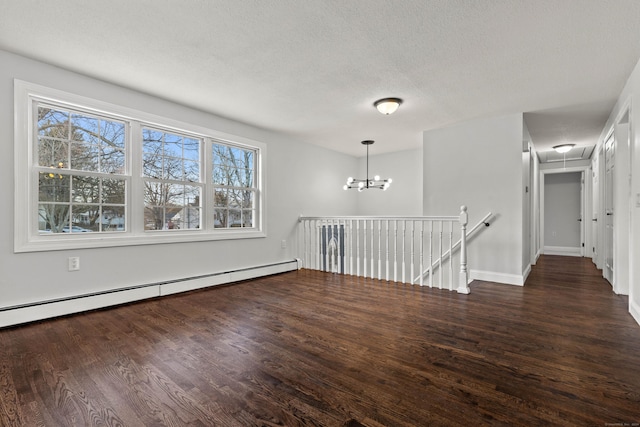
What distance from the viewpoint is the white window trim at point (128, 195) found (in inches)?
108

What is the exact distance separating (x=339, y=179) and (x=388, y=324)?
4.53 meters

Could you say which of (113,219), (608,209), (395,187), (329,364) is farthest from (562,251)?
(113,219)

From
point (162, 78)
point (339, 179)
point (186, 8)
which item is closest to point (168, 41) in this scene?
point (186, 8)

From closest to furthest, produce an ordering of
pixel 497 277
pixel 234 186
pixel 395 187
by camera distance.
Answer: pixel 497 277 < pixel 234 186 < pixel 395 187

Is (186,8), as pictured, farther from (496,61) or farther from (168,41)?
(496,61)

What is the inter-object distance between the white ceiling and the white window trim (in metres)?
0.30

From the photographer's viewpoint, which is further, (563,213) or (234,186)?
(563,213)

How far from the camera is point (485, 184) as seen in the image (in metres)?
4.49

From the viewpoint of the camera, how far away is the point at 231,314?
2.99 m

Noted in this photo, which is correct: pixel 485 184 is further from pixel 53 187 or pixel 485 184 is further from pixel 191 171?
pixel 53 187

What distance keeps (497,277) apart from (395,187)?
10.2 ft

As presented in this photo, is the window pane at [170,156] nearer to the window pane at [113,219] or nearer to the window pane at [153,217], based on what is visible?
the window pane at [153,217]

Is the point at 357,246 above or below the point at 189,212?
below

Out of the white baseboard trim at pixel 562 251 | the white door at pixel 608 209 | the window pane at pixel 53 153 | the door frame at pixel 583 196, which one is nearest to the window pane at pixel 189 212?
the window pane at pixel 53 153
